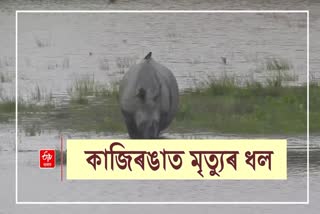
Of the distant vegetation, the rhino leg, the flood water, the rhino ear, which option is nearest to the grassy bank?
the distant vegetation

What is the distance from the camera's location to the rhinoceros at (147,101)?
18406mm

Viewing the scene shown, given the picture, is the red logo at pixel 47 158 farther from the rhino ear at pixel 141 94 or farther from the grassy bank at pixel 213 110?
the grassy bank at pixel 213 110

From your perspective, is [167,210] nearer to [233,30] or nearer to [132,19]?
[233,30]

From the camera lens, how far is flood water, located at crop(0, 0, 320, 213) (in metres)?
16.6

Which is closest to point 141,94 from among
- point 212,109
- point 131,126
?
point 131,126

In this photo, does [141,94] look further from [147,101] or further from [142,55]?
[142,55]

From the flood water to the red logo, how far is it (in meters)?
0.12

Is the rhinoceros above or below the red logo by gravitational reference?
above

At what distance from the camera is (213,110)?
22375 mm

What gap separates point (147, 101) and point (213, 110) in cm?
413

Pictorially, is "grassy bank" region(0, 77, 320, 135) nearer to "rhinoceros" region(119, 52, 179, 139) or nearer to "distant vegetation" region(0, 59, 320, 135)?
"distant vegetation" region(0, 59, 320, 135)

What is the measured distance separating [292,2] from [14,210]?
19.8m

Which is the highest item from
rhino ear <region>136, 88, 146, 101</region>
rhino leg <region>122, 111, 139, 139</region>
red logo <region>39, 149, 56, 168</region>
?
rhino ear <region>136, 88, 146, 101</region>

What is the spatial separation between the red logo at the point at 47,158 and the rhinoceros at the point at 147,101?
113cm
